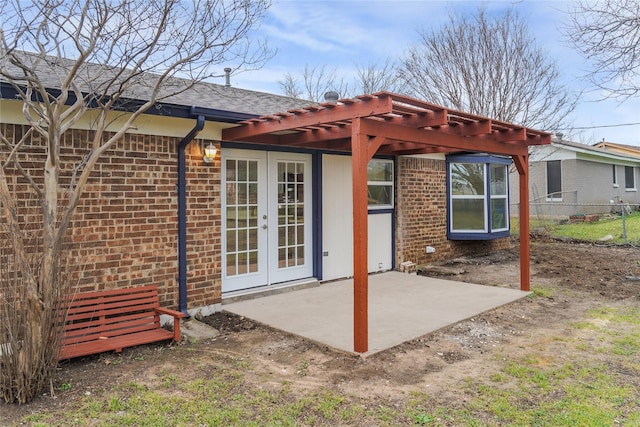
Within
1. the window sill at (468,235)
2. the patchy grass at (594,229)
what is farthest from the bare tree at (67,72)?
the patchy grass at (594,229)

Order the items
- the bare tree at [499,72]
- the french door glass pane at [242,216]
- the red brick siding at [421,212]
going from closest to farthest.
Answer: the french door glass pane at [242,216]
the red brick siding at [421,212]
the bare tree at [499,72]

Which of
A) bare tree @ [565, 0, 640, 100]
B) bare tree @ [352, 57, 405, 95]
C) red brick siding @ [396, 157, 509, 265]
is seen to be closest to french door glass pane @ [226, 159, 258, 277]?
red brick siding @ [396, 157, 509, 265]

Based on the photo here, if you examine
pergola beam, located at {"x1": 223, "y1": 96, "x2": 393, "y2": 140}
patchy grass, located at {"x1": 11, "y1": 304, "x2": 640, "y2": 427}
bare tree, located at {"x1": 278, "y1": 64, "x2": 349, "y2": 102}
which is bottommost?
patchy grass, located at {"x1": 11, "y1": 304, "x2": 640, "y2": 427}

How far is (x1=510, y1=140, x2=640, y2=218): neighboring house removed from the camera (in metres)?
16.8

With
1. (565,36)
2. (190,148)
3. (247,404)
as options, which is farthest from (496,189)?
(247,404)

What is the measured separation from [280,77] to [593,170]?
48.6 ft

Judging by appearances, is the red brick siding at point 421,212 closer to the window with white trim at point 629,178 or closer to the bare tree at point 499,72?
the bare tree at point 499,72

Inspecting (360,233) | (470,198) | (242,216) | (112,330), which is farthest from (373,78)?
(112,330)

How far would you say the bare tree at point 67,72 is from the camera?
10.7ft

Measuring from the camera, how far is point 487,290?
7000 mm

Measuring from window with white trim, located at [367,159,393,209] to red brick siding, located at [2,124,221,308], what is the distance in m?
3.47

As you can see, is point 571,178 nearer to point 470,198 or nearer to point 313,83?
point 470,198

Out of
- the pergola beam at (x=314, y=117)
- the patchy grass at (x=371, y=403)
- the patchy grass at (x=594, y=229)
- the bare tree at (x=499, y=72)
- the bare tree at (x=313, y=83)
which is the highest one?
the bare tree at (x=313, y=83)

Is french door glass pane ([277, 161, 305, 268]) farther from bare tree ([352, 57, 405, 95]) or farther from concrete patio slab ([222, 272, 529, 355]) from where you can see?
bare tree ([352, 57, 405, 95])
